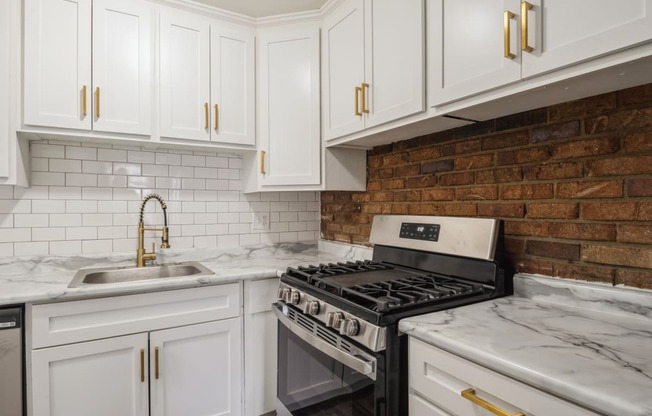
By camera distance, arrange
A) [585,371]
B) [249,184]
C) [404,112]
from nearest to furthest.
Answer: [585,371]
[404,112]
[249,184]

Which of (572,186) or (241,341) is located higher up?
(572,186)

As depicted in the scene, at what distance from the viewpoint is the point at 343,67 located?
194 cm

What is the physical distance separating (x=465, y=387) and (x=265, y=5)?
6.99ft

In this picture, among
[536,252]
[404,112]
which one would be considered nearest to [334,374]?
[536,252]

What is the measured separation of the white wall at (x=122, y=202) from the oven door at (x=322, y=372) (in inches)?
38.1

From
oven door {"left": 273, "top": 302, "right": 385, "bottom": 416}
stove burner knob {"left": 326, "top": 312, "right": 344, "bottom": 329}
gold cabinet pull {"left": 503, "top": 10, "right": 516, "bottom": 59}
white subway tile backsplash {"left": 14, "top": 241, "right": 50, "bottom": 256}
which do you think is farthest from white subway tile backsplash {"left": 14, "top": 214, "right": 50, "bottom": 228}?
gold cabinet pull {"left": 503, "top": 10, "right": 516, "bottom": 59}

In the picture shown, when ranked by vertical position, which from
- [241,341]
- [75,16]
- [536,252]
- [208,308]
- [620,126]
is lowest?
[241,341]

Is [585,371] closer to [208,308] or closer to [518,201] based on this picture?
[518,201]

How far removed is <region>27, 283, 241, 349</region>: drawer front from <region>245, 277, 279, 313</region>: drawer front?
0.06 metres

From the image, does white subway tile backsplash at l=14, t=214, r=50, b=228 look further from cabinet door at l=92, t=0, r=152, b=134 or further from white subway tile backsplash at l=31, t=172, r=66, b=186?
cabinet door at l=92, t=0, r=152, b=134

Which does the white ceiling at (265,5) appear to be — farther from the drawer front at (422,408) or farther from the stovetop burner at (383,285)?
the drawer front at (422,408)

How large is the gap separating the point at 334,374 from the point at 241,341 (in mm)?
779

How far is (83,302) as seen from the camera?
1.56 metres

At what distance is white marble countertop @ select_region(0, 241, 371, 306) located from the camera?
1517 millimetres
